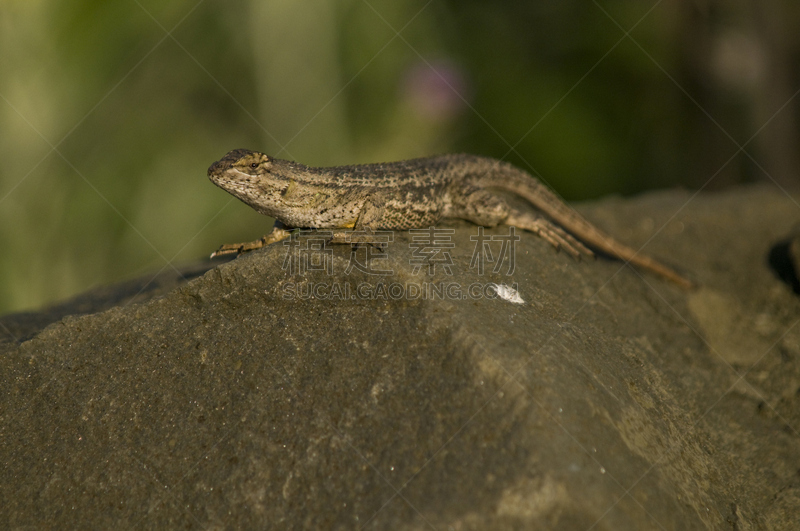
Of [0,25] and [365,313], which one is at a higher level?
[0,25]

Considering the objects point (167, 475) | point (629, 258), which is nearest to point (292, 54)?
point (629, 258)

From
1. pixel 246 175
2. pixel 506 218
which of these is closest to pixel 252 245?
pixel 246 175

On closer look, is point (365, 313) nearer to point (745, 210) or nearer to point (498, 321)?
point (498, 321)

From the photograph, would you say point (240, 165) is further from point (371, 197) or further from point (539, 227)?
point (539, 227)

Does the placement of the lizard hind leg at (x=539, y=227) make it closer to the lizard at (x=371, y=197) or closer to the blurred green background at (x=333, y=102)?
the lizard at (x=371, y=197)

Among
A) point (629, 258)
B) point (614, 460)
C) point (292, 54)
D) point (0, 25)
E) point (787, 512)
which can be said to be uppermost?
point (0, 25)

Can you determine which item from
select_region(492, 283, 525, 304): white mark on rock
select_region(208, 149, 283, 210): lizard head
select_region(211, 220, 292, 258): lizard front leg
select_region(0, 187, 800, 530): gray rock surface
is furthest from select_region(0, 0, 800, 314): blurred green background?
select_region(492, 283, 525, 304): white mark on rock

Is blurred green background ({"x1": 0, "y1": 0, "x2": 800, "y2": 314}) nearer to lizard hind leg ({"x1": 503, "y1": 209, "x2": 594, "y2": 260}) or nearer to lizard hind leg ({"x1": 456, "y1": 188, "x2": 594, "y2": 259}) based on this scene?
lizard hind leg ({"x1": 456, "y1": 188, "x2": 594, "y2": 259})
